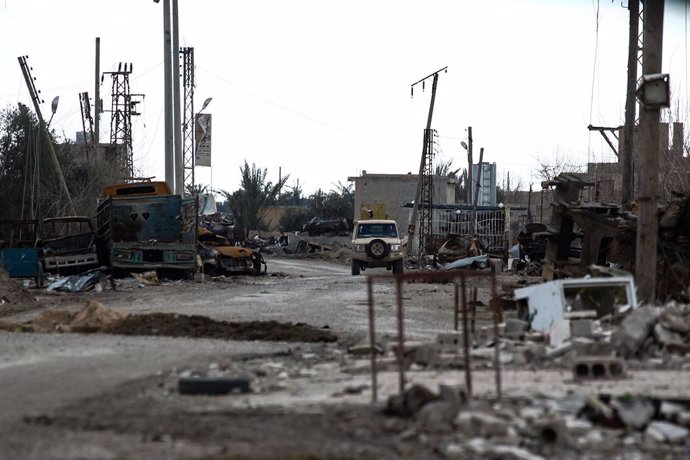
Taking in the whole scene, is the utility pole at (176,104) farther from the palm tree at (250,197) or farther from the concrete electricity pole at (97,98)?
the palm tree at (250,197)

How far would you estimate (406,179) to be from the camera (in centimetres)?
8225

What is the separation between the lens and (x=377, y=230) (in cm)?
3850

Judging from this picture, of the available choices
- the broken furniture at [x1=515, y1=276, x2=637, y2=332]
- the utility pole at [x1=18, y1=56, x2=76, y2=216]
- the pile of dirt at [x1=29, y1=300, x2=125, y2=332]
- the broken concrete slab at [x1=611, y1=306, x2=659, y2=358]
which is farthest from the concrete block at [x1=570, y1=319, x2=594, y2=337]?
the utility pole at [x1=18, y1=56, x2=76, y2=216]

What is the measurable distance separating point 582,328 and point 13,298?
46.1ft

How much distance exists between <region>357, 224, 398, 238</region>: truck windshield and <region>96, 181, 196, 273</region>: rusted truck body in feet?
28.4

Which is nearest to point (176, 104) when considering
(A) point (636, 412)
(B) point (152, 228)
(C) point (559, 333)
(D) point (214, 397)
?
(B) point (152, 228)

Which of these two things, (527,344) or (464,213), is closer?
(527,344)

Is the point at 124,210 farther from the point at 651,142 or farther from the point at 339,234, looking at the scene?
the point at 339,234

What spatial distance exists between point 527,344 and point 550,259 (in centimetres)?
931

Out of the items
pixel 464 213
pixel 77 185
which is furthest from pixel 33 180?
pixel 464 213

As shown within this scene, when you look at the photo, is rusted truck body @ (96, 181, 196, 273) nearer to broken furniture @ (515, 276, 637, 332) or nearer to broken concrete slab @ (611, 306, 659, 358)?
broken furniture @ (515, 276, 637, 332)

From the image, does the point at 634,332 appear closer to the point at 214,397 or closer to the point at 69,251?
the point at 214,397

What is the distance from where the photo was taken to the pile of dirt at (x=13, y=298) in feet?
70.3

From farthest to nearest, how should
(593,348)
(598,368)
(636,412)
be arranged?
(593,348)
(598,368)
(636,412)
